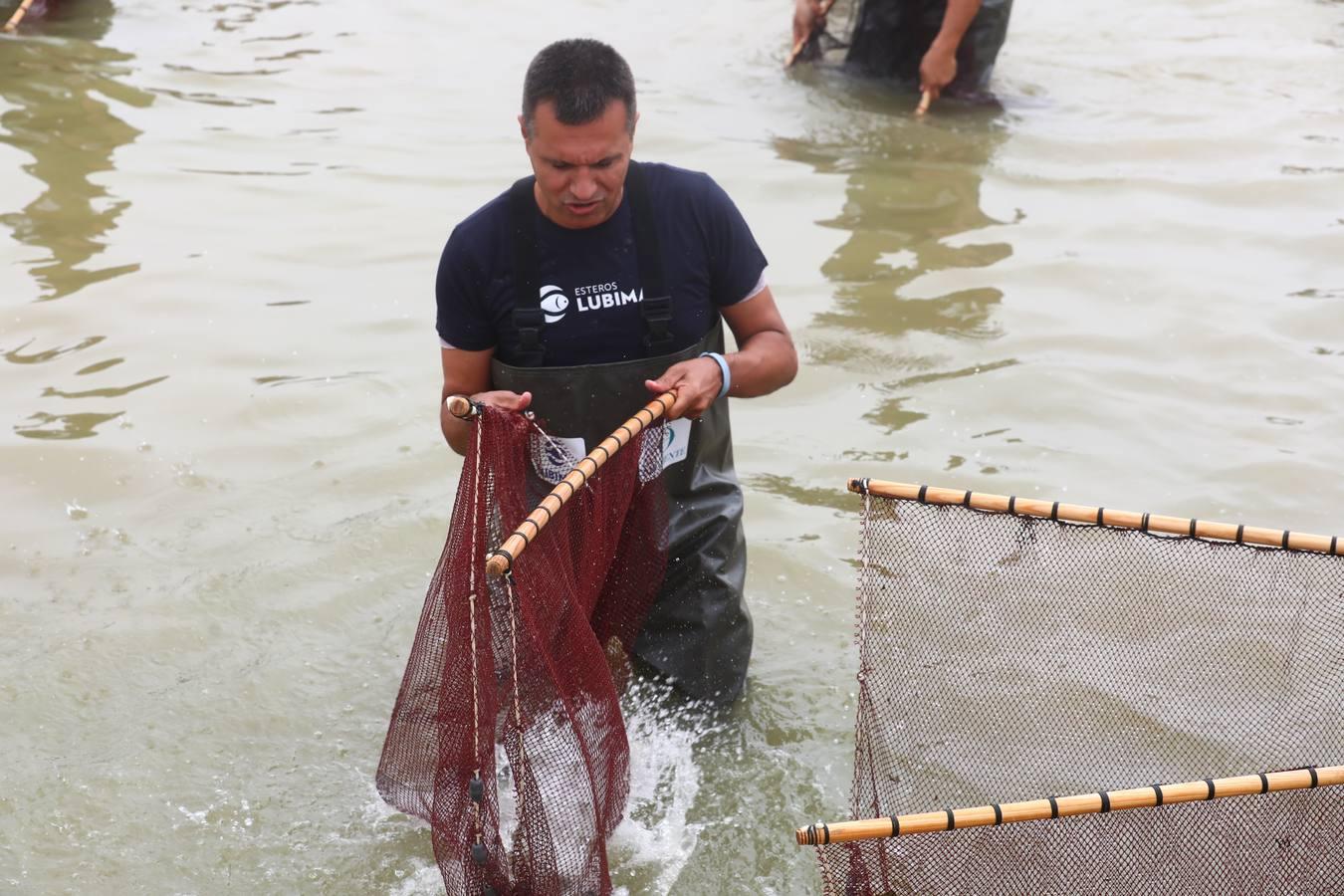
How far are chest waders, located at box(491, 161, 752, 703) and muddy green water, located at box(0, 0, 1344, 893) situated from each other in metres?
0.25

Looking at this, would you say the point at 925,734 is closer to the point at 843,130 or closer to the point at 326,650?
the point at 326,650

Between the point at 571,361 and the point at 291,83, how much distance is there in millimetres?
7505

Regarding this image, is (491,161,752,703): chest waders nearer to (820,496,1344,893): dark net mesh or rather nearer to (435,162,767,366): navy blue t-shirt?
(435,162,767,366): navy blue t-shirt

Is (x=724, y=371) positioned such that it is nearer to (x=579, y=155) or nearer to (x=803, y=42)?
(x=579, y=155)

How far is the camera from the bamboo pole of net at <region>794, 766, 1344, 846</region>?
2.93 m

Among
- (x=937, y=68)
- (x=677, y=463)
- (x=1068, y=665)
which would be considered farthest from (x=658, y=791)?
(x=937, y=68)

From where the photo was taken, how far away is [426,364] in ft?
21.9

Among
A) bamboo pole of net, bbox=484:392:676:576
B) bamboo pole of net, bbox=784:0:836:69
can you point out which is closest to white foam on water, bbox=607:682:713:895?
bamboo pole of net, bbox=484:392:676:576

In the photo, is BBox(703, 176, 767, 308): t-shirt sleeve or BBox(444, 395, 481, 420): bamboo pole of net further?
BBox(703, 176, 767, 308): t-shirt sleeve

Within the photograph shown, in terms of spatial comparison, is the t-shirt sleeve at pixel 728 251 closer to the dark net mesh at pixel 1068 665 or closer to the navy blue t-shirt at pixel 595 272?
the navy blue t-shirt at pixel 595 272

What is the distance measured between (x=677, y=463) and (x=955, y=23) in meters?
5.84

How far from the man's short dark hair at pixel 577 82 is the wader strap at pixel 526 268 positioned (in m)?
0.20

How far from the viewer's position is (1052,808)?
9.75 ft

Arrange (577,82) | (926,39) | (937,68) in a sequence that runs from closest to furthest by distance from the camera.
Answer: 1. (577,82)
2. (937,68)
3. (926,39)
